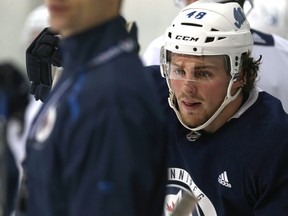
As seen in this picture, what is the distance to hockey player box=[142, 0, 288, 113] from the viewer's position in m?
3.63

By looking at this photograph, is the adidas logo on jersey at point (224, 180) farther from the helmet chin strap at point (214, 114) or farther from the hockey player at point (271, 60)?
the hockey player at point (271, 60)

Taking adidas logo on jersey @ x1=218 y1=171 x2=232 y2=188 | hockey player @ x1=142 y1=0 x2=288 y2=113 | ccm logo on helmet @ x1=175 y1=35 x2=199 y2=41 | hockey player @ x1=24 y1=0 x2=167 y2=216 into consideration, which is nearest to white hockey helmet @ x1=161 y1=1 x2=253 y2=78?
ccm logo on helmet @ x1=175 y1=35 x2=199 y2=41

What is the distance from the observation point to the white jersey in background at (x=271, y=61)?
363 centimetres

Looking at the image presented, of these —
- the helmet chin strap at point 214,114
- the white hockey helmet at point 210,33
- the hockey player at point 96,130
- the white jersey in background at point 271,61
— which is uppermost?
the hockey player at point 96,130

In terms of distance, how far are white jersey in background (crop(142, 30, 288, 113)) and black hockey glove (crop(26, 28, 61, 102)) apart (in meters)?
0.64

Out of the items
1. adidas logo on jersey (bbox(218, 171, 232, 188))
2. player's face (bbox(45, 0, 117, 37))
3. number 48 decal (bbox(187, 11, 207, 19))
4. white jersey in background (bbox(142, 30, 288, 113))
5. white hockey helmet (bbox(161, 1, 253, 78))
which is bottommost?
white jersey in background (bbox(142, 30, 288, 113))

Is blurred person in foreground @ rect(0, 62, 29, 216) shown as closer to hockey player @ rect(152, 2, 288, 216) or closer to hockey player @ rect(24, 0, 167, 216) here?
hockey player @ rect(24, 0, 167, 216)

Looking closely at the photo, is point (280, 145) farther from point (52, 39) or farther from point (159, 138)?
point (159, 138)

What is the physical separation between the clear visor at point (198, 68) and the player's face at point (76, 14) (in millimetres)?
994

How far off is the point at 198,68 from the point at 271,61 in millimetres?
911

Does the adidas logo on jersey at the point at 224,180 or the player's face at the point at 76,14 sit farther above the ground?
the player's face at the point at 76,14

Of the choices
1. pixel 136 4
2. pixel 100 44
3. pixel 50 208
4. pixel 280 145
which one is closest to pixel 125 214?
pixel 50 208

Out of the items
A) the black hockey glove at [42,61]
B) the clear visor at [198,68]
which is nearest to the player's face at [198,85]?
the clear visor at [198,68]

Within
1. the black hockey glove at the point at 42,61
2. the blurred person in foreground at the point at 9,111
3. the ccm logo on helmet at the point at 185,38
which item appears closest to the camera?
the blurred person in foreground at the point at 9,111
